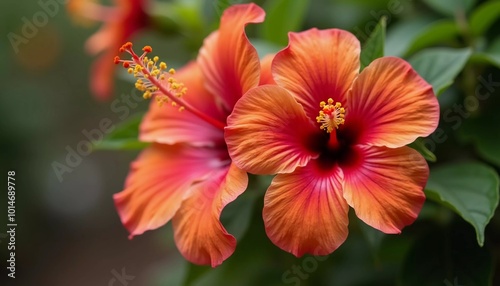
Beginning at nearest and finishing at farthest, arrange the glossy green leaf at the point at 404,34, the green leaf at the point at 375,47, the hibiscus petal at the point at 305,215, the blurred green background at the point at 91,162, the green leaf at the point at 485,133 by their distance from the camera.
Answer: the hibiscus petal at the point at 305,215 → the green leaf at the point at 375,47 → the green leaf at the point at 485,133 → the glossy green leaf at the point at 404,34 → the blurred green background at the point at 91,162

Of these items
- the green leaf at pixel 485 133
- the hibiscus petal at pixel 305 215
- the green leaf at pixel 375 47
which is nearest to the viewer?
the hibiscus petal at pixel 305 215

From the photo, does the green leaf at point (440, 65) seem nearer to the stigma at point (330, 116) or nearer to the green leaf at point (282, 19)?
the stigma at point (330, 116)

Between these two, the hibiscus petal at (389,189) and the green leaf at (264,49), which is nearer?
the hibiscus petal at (389,189)

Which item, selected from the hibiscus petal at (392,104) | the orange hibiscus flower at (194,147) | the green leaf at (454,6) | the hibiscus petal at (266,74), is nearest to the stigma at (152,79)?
the orange hibiscus flower at (194,147)

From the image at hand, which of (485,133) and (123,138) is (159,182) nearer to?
(123,138)

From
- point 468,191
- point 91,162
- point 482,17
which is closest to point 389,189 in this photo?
point 468,191

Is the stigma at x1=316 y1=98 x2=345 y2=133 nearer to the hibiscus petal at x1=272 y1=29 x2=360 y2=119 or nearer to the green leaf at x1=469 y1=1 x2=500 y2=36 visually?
the hibiscus petal at x1=272 y1=29 x2=360 y2=119

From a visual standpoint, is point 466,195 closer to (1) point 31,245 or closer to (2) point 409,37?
(2) point 409,37
